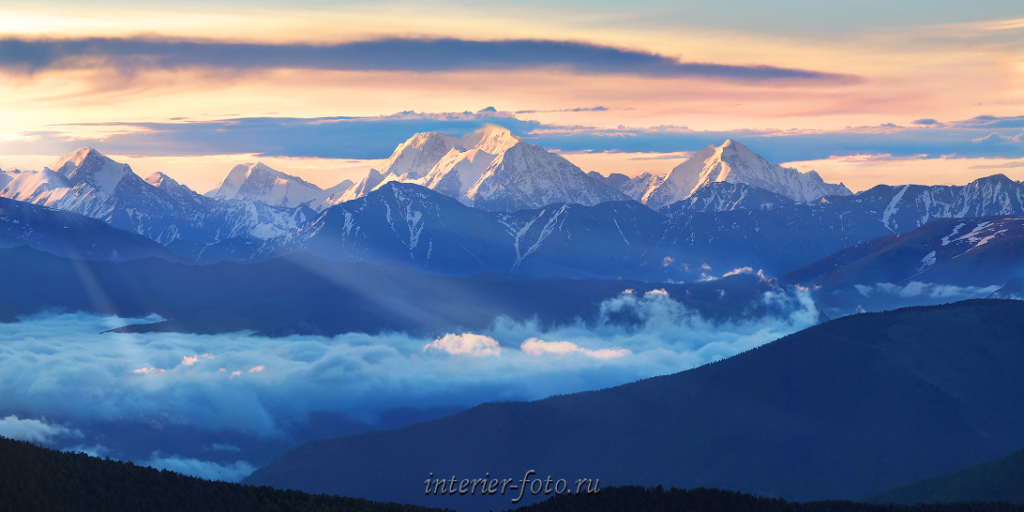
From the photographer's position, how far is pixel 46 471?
152 m

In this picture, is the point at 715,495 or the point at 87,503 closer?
the point at 87,503

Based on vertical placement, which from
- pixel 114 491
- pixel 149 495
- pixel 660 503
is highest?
pixel 114 491

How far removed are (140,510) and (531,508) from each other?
7260 centimetres

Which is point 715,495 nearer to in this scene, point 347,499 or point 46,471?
point 347,499

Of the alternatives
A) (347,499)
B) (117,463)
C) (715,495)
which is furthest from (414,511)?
(715,495)

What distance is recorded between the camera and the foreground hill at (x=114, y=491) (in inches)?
5655

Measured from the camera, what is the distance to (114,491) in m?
155

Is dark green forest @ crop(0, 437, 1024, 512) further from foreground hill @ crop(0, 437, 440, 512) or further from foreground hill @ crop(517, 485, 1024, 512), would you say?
foreground hill @ crop(517, 485, 1024, 512)

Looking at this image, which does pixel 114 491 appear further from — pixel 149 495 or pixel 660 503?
pixel 660 503

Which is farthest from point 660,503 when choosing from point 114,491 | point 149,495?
point 114,491

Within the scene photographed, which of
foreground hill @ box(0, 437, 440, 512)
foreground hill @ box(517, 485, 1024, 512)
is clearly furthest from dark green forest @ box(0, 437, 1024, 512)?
foreground hill @ box(517, 485, 1024, 512)

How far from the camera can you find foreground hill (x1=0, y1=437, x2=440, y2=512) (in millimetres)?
143625

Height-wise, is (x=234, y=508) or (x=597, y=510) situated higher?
(x=234, y=508)

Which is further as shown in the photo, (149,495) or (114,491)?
(149,495)
